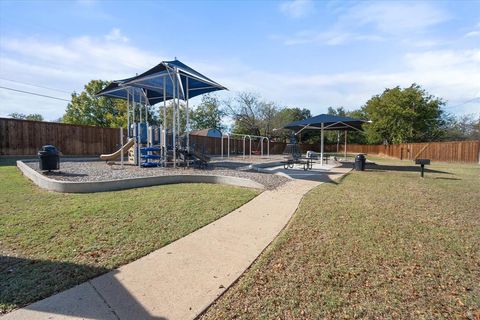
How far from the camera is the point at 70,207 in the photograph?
16.7 feet

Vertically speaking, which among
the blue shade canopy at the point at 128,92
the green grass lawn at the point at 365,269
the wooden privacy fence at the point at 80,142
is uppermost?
the blue shade canopy at the point at 128,92

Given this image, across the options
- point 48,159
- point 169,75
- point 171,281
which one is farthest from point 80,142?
point 171,281

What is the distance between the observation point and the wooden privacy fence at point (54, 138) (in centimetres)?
1376

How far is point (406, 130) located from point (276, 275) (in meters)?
36.6

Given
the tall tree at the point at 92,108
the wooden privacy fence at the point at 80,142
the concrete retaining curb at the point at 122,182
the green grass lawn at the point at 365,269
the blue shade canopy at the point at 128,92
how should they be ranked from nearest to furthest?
the green grass lawn at the point at 365,269, the concrete retaining curb at the point at 122,182, the blue shade canopy at the point at 128,92, the wooden privacy fence at the point at 80,142, the tall tree at the point at 92,108

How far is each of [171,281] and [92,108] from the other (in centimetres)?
3833

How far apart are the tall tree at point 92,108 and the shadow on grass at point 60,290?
34607 millimetres

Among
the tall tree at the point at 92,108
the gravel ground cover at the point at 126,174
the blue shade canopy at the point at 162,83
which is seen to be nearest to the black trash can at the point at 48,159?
the gravel ground cover at the point at 126,174

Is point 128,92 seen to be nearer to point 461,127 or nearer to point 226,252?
point 226,252

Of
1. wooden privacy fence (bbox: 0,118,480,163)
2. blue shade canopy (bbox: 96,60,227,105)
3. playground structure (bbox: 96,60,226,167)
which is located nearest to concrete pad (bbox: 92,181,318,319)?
playground structure (bbox: 96,60,226,167)

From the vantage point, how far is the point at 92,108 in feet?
116

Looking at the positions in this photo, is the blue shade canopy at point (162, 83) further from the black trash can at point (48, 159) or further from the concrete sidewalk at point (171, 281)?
the concrete sidewalk at point (171, 281)

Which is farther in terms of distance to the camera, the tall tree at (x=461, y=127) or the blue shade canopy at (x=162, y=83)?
the tall tree at (x=461, y=127)

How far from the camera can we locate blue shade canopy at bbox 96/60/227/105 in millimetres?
10008
